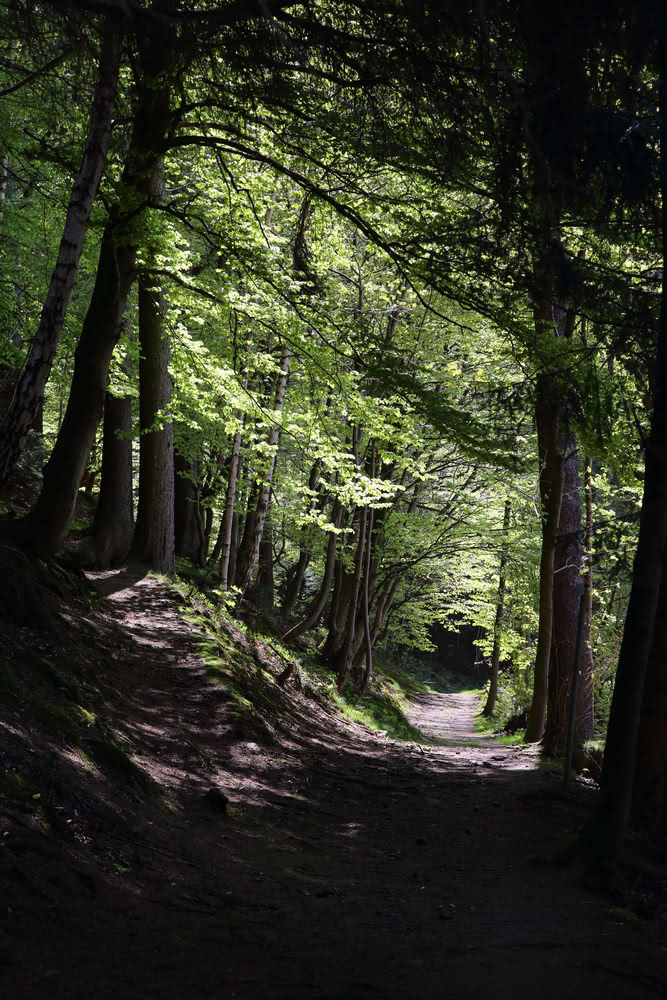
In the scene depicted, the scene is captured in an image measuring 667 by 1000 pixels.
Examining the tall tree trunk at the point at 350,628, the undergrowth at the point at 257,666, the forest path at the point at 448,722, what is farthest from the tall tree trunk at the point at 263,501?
the forest path at the point at 448,722

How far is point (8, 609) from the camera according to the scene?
23.3ft

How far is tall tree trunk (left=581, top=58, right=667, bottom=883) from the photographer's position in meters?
5.33

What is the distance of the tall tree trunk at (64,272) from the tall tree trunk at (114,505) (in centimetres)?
576

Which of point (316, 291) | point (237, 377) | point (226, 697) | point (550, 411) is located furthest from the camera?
point (237, 377)

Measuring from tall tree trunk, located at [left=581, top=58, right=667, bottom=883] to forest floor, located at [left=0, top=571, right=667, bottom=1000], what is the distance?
1.25 ft

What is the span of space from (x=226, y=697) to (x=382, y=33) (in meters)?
7.27

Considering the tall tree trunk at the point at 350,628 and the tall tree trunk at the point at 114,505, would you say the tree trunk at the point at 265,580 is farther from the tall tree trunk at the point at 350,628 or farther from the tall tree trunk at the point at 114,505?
the tall tree trunk at the point at 114,505

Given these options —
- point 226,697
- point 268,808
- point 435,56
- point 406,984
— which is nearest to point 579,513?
point 226,697

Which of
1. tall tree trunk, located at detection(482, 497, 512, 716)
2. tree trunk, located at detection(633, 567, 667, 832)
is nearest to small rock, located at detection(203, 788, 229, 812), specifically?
tree trunk, located at detection(633, 567, 667, 832)

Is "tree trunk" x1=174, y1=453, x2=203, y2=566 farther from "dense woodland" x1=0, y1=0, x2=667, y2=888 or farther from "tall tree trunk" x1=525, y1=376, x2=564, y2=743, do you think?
"tall tree trunk" x1=525, y1=376, x2=564, y2=743

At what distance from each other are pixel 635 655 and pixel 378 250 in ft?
22.9

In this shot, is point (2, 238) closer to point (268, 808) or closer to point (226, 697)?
point (226, 697)

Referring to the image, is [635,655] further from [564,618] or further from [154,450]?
[154,450]

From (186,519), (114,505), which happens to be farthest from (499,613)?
(114,505)
